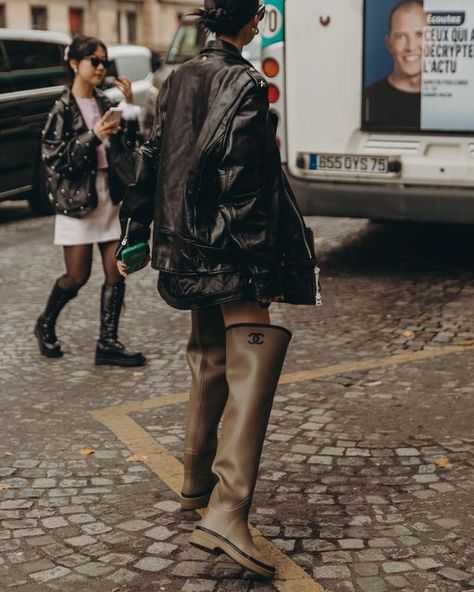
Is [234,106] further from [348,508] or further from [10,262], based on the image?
[10,262]

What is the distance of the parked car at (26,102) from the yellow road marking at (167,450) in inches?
240

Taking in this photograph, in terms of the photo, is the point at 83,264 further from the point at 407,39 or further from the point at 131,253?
the point at 407,39

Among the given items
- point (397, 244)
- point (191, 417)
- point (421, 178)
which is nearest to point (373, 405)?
point (191, 417)

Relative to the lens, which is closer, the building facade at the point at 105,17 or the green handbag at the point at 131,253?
the green handbag at the point at 131,253

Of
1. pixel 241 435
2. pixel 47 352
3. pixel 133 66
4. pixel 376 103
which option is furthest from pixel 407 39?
pixel 133 66

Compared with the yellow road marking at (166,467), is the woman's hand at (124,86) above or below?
above

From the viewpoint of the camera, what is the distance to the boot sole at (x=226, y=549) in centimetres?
355

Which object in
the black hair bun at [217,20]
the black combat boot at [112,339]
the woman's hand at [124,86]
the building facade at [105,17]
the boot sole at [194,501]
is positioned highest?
the black hair bun at [217,20]

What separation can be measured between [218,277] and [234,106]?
1.77 ft

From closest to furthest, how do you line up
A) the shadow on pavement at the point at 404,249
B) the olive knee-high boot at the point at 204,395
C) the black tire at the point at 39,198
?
the olive knee-high boot at the point at 204,395 < the shadow on pavement at the point at 404,249 < the black tire at the point at 39,198

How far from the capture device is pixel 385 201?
307 inches

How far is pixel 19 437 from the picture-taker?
5.07 m

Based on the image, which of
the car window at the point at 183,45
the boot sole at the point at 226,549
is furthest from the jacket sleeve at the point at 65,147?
the car window at the point at 183,45

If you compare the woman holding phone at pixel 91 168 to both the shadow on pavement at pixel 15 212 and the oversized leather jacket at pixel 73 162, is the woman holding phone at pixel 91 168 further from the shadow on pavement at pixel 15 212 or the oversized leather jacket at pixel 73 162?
the shadow on pavement at pixel 15 212
